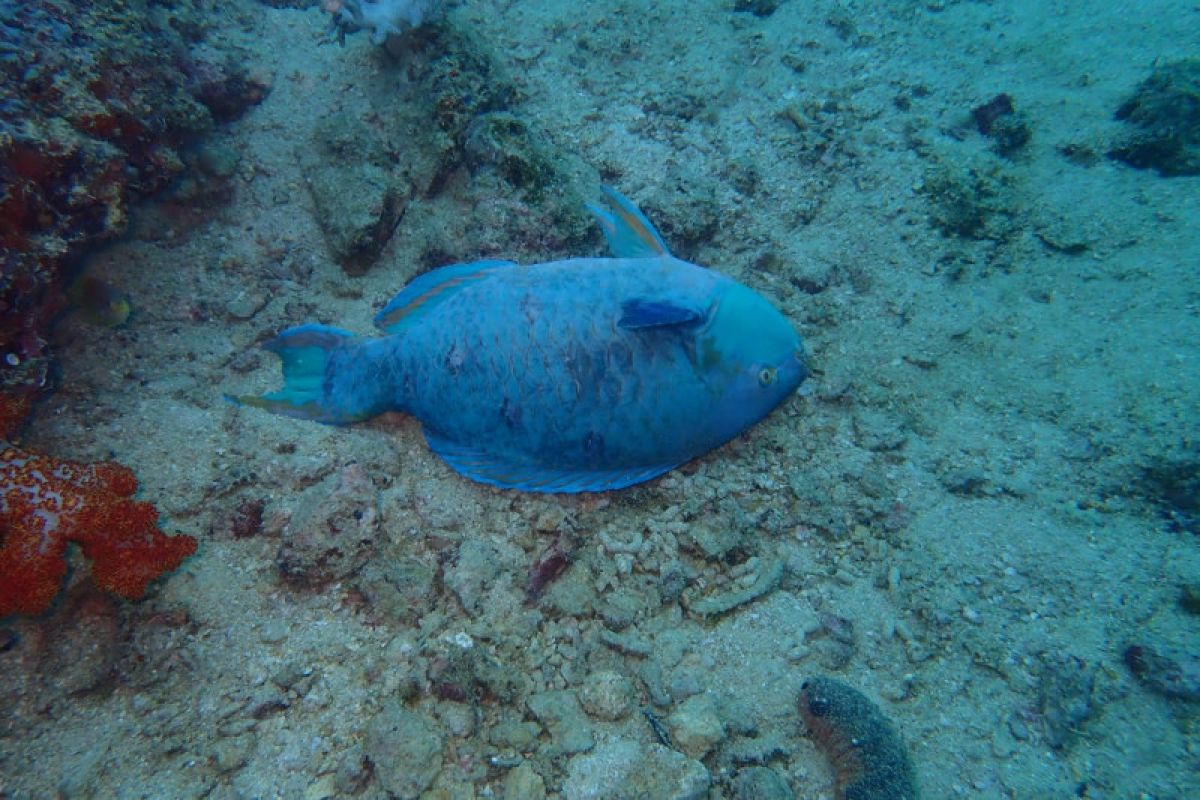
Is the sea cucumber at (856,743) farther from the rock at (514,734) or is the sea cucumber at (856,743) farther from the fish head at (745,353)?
the fish head at (745,353)

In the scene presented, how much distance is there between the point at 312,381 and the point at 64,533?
4.22 ft

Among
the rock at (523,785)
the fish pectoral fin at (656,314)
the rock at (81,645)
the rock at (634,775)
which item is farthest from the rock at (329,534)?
the fish pectoral fin at (656,314)

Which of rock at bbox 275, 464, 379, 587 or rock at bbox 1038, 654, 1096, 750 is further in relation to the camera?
rock at bbox 275, 464, 379, 587

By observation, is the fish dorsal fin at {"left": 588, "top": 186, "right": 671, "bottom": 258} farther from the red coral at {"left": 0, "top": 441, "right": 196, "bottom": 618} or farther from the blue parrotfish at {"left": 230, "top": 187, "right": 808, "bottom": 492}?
the red coral at {"left": 0, "top": 441, "right": 196, "bottom": 618}

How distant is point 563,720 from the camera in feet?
7.59

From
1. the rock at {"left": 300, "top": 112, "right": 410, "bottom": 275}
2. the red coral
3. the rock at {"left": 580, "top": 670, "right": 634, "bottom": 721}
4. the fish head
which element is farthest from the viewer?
the rock at {"left": 300, "top": 112, "right": 410, "bottom": 275}

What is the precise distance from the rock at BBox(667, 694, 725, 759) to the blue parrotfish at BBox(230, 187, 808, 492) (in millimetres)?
1076

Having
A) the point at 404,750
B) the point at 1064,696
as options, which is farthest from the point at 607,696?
→ the point at 1064,696

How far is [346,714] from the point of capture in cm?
227

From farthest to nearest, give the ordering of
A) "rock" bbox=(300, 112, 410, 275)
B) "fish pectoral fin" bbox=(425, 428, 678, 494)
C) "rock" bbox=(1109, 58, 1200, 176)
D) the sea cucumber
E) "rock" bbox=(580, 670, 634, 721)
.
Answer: "rock" bbox=(1109, 58, 1200, 176) → "rock" bbox=(300, 112, 410, 275) → "fish pectoral fin" bbox=(425, 428, 678, 494) → "rock" bbox=(580, 670, 634, 721) → the sea cucumber

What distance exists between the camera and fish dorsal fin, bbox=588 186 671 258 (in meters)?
3.10

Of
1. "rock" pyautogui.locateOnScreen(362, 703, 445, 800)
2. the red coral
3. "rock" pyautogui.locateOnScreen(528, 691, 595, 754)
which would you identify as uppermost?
"rock" pyautogui.locateOnScreen(528, 691, 595, 754)

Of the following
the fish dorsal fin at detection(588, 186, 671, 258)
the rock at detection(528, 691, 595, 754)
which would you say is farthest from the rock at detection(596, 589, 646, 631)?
the fish dorsal fin at detection(588, 186, 671, 258)

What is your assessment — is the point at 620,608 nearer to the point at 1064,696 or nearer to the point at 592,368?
the point at 592,368
